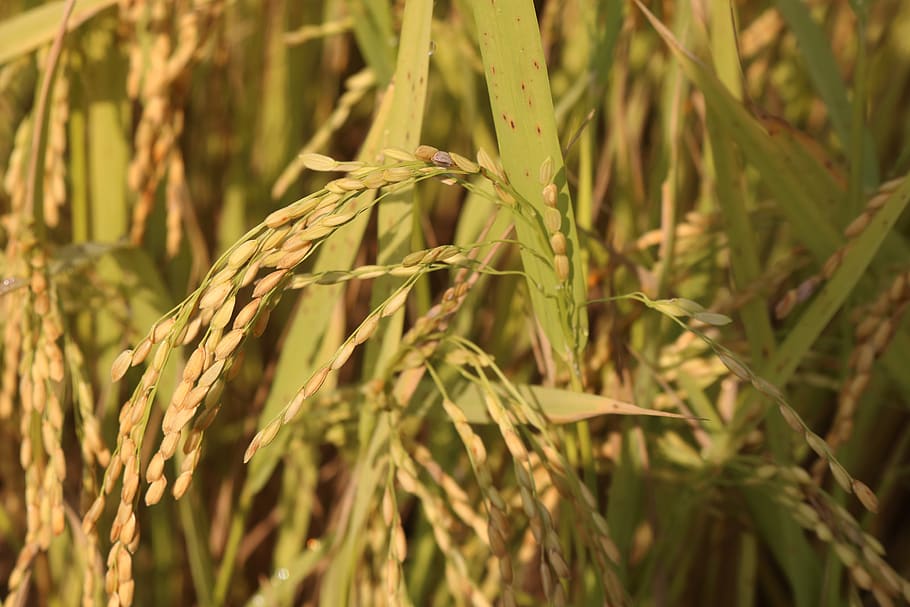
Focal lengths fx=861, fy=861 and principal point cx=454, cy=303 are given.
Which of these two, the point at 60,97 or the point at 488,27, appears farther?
the point at 60,97

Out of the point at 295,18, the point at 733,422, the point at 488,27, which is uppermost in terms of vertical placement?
the point at 295,18

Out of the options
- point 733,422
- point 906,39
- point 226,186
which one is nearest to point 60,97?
point 226,186

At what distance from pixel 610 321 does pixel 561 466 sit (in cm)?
25

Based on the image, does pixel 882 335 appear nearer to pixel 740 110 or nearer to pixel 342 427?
pixel 740 110

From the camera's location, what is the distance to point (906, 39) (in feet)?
3.73

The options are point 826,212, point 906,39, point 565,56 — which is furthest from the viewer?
point 906,39

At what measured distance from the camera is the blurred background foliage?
69 centimetres

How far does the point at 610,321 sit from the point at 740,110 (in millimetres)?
241

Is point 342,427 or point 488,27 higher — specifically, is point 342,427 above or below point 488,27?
below

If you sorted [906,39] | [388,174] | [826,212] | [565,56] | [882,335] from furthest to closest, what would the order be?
1. [906,39]
2. [565,56]
3. [826,212]
4. [882,335]
5. [388,174]

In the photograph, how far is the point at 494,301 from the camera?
0.96 meters

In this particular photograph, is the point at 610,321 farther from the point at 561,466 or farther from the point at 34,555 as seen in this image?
the point at 34,555

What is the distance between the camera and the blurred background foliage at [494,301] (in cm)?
69

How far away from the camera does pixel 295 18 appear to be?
3.58 ft
